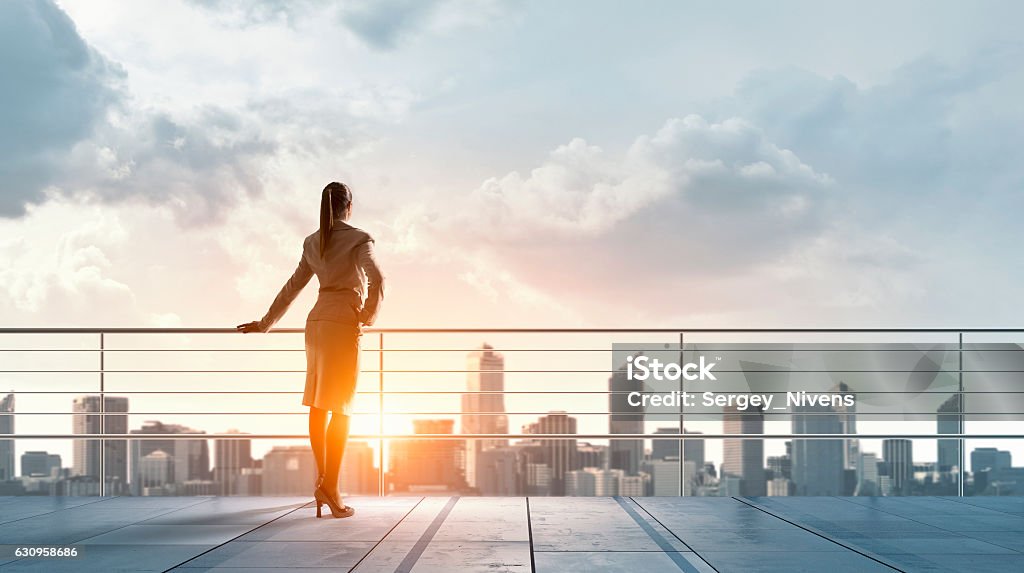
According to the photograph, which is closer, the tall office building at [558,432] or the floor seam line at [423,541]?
the floor seam line at [423,541]

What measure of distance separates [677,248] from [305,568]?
26.9 ft

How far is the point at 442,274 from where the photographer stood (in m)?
10.9

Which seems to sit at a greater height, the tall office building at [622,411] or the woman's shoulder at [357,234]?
the woman's shoulder at [357,234]

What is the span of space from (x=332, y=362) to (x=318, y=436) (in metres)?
0.32

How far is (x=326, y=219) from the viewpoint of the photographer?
3209mm

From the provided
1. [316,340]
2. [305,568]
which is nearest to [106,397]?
[316,340]

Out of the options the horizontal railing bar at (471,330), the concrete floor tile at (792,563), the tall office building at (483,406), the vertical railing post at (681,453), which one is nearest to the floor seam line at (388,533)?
the horizontal railing bar at (471,330)

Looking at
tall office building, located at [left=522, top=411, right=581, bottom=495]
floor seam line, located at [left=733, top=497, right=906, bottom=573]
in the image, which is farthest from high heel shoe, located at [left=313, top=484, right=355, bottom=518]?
floor seam line, located at [left=733, top=497, right=906, bottom=573]

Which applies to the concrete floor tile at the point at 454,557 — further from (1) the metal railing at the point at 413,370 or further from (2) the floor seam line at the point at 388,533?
(1) the metal railing at the point at 413,370

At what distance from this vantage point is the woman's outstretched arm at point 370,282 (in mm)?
3154

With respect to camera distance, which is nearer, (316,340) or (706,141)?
(316,340)

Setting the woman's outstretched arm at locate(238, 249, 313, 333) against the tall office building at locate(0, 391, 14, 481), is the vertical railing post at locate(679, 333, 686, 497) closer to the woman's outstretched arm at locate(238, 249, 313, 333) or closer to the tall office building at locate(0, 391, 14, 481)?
the woman's outstretched arm at locate(238, 249, 313, 333)

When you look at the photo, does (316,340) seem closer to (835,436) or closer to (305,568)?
(305,568)

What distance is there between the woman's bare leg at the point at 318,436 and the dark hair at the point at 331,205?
1.98 feet
